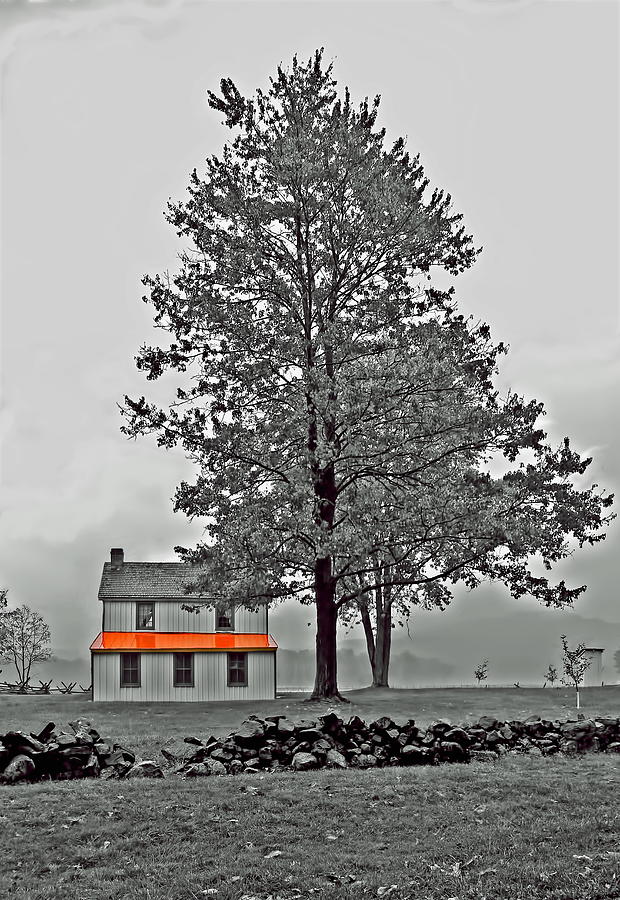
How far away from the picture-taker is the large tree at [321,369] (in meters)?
25.0

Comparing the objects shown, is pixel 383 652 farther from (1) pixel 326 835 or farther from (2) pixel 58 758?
(1) pixel 326 835

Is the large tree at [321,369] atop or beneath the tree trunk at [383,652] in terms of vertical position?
atop

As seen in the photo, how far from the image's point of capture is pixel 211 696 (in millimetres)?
39969

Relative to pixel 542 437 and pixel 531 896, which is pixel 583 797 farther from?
pixel 542 437

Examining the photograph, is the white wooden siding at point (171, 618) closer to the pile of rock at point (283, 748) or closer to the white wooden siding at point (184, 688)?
the white wooden siding at point (184, 688)

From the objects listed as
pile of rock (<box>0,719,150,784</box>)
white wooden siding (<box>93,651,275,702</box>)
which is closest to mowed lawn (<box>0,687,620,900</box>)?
pile of rock (<box>0,719,150,784</box>)

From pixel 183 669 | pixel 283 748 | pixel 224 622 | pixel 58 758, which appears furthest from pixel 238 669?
pixel 58 758

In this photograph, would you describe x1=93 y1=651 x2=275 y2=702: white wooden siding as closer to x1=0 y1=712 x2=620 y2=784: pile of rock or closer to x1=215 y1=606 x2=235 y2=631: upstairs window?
x1=215 y1=606 x2=235 y2=631: upstairs window

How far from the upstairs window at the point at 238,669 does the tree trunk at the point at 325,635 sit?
50.0ft

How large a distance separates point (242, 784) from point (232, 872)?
3572mm

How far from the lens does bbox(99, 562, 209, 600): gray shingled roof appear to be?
131ft

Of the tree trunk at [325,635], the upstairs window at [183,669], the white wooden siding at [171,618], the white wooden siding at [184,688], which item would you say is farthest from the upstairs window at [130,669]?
the tree trunk at [325,635]

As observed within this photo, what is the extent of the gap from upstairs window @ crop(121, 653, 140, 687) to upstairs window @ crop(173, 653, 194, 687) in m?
1.62

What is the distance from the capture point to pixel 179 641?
4003cm
